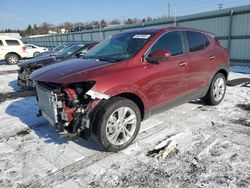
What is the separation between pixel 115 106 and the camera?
3.42 meters

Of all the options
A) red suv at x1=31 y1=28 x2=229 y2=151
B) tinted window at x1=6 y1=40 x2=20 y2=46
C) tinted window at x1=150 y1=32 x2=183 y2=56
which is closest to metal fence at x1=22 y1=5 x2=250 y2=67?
red suv at x1=31 y1=28 x2=229 y2=151

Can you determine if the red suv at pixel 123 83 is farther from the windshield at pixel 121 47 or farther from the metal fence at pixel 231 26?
the metal fence at pixel 231 26

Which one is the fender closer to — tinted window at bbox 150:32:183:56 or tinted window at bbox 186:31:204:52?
tinted window at bbox 150:32:183:56

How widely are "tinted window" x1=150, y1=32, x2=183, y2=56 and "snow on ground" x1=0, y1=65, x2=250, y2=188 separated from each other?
4.59 feet

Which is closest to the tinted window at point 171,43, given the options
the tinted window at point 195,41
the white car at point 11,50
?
the tinted window at point 195,41

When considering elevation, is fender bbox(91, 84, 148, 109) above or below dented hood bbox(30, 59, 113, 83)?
below

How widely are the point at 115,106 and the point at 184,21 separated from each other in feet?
40.1

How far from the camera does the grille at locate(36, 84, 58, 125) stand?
11.1 ft

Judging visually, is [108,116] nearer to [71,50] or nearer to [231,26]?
[71,50]

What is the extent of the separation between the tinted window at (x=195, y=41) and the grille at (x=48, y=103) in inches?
111

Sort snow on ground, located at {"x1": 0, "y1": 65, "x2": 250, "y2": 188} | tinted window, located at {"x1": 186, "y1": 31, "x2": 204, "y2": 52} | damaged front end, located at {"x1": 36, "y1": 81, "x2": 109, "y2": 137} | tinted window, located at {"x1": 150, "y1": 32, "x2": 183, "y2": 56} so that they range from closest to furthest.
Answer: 1. snow on ground, located at {"x1": 0, "y1": 65, "x2": 250, "y2": 188}
2. damaged front end, located at {"x1": 36, "y1": 81, "x2": 109, "y2": 137}
3. tinted window, located at {"x1": 150, "y1": 32, "x2": 183, "y2": 56}
4. tinted window, located at {"x1": 186, "y1": 31, "x2": 204, "y2": 52}

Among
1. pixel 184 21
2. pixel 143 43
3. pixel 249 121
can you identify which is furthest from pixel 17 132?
pixel 184 21

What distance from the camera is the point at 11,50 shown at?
17562 millimetres

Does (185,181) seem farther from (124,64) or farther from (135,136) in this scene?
(124,64)
